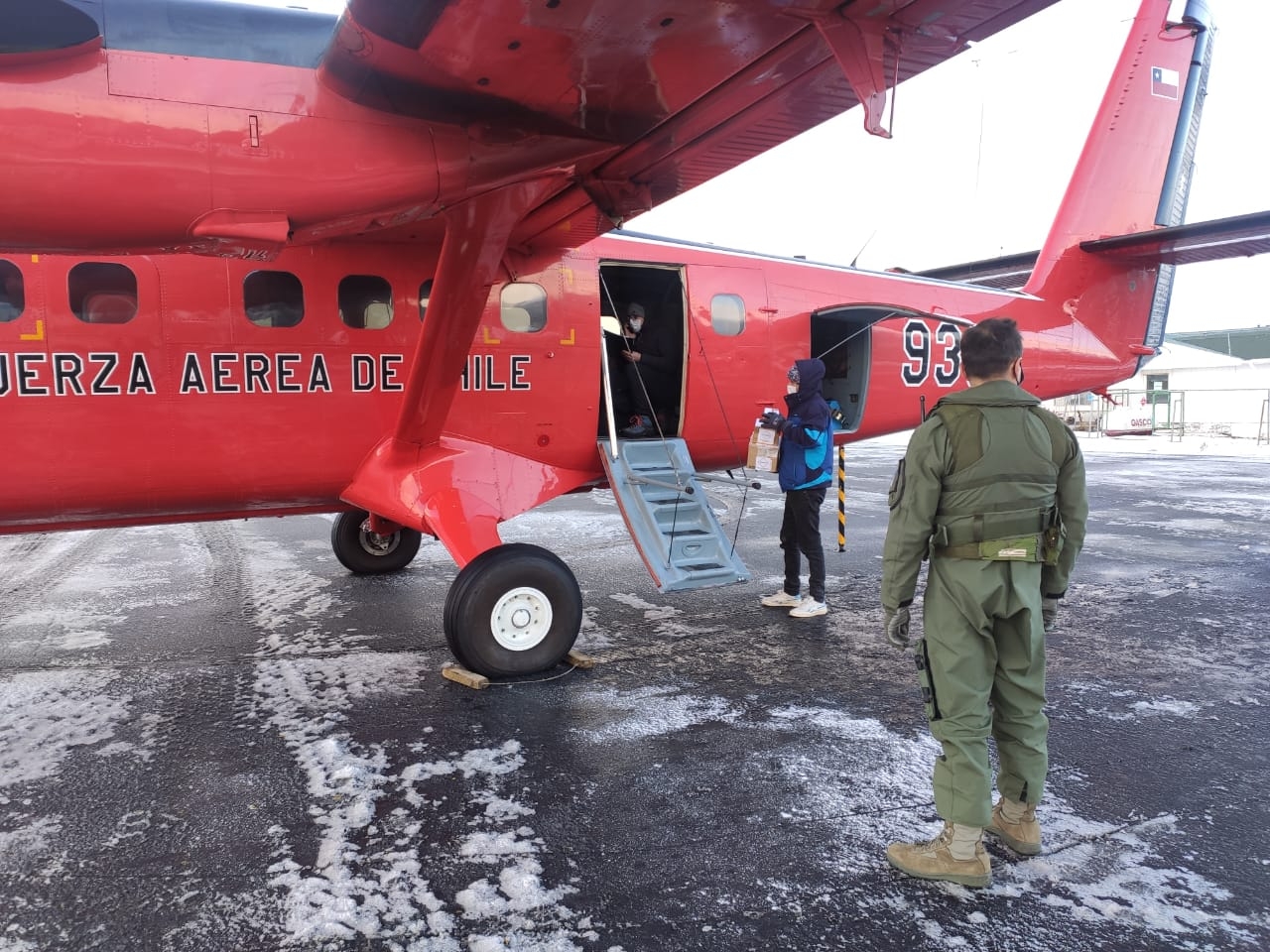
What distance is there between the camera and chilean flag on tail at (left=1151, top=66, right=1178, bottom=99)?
9234 millimetres

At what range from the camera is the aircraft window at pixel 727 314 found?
6.88m

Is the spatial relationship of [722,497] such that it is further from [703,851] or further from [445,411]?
[703,851]

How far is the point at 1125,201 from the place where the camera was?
9.38m

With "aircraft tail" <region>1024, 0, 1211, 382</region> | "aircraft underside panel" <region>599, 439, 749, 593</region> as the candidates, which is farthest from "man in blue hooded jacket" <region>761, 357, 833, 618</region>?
"aircraft tail" <region>1024, 0, 1211, 382</region>

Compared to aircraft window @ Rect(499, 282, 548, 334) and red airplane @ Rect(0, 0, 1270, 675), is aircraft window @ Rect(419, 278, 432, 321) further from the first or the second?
aircraft window @ Rect(499, 282, 548, 334)

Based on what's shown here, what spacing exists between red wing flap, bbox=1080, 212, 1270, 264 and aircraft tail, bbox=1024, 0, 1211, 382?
56 millimetres

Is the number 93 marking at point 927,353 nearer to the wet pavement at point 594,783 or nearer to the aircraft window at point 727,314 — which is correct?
the aircraft window at point 727,314

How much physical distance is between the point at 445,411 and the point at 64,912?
3.33 m

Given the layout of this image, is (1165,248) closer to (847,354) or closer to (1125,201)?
(1125,201)

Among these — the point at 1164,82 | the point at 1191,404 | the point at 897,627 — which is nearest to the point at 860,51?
the point at 897,627

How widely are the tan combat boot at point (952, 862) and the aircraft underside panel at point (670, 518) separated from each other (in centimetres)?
240

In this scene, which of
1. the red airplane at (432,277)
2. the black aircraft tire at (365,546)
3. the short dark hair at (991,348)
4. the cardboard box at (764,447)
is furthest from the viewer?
the black aircraft tire at (365,546)

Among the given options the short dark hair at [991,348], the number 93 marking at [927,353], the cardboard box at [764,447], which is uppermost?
the number 93 marking at [927,353]

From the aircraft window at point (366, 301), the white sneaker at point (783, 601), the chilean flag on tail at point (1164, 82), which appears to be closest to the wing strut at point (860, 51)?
the aircraft window at point (366, 301)
